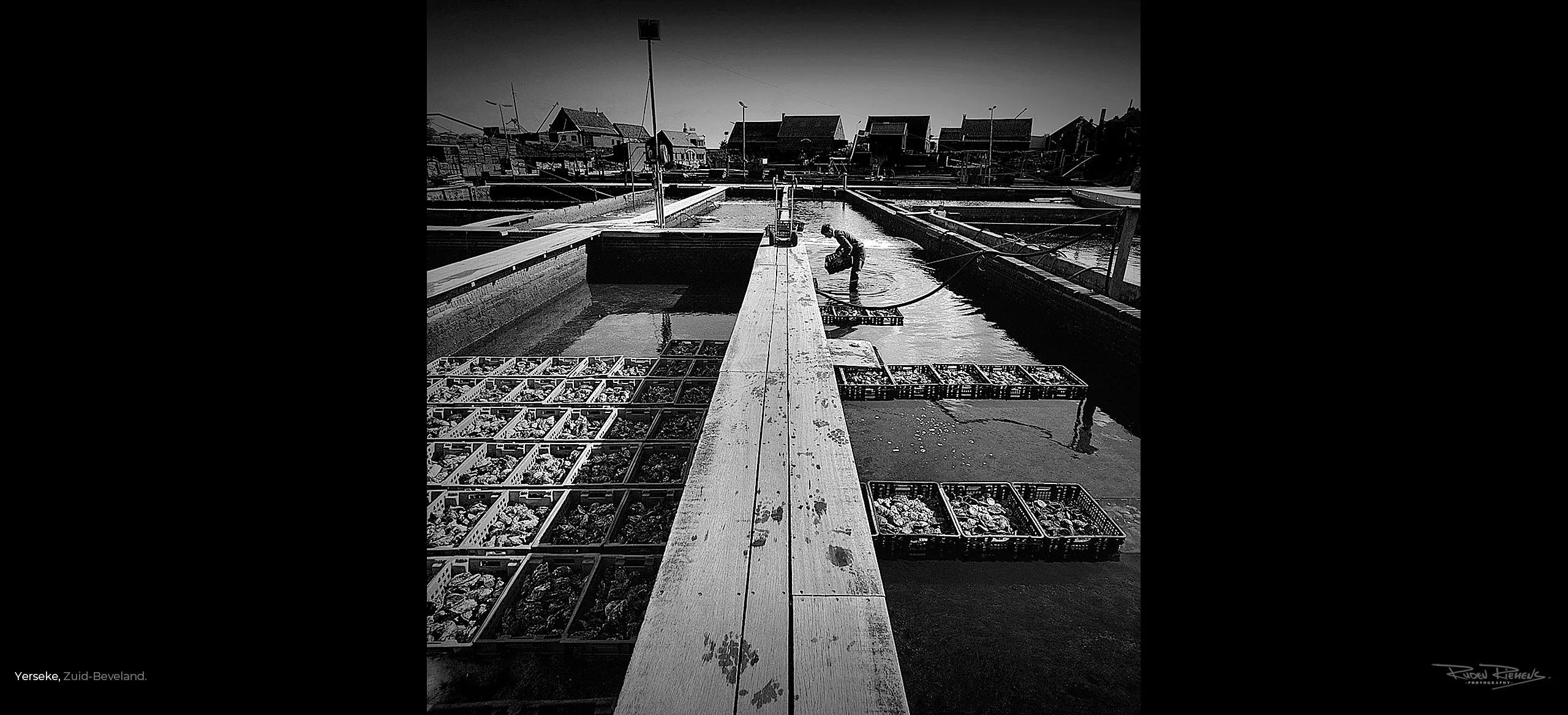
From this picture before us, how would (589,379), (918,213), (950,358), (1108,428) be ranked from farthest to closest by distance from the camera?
(918,213) → (950,358) → (589,379) → (1108,428)

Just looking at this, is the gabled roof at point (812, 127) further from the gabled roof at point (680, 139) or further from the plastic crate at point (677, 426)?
the plastic crate at point (677, 426)

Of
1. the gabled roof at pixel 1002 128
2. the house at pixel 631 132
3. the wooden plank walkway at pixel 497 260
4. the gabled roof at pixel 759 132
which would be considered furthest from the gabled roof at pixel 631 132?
the wooden plank walkway at pixel 497 260

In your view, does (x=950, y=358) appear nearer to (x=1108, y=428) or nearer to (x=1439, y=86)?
(x=1108, y=428)

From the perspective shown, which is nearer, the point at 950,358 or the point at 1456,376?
the point at 1456,376

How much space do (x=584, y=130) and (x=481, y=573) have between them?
65178mm

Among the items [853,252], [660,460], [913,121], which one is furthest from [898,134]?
[660,460]

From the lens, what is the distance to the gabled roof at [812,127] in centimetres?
5409

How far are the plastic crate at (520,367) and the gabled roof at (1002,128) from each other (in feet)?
177

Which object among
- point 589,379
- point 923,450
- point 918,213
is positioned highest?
point 918,213

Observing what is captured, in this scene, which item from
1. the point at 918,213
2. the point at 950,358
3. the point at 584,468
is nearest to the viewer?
the point at 584,468

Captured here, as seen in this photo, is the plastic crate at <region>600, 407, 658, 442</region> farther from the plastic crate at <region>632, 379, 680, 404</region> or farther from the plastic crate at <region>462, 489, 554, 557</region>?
the plastic crate at <region>462, 489, 554, 557</region>
